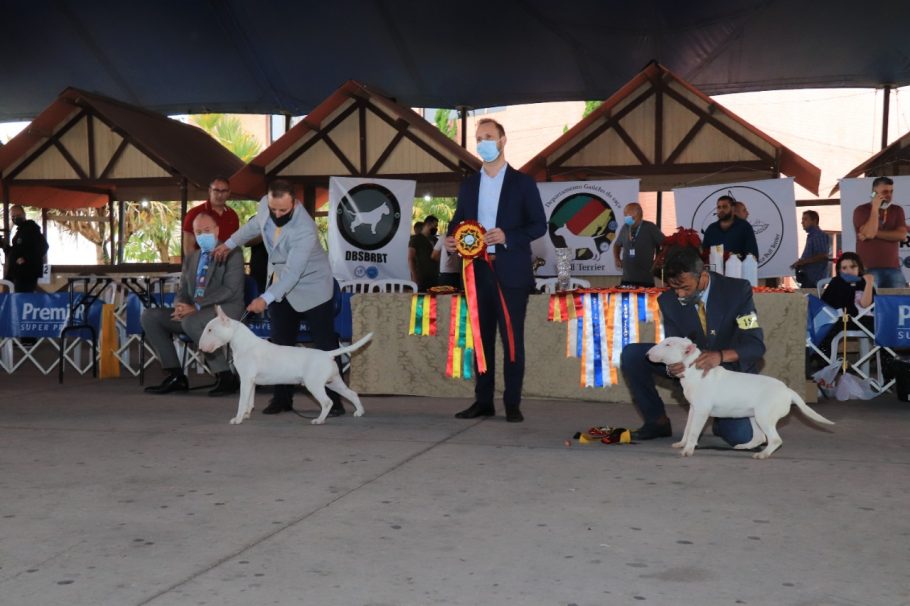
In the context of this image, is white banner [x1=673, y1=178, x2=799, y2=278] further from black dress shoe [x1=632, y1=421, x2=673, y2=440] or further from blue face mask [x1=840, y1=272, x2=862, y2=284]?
black dress shoe [x1=632, y1=421, x2=673, y2=440]

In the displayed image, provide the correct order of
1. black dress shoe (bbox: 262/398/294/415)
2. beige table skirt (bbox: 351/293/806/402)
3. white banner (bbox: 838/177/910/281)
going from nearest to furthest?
black dress shoe (bbox: 262/398/294/415)
beige table skirt (bbox: 351/293/806/402)
white banner (bbox: 838/177/910/281)

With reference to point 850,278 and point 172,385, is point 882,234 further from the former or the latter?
point 172,385

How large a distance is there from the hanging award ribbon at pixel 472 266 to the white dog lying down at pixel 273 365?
0.73m

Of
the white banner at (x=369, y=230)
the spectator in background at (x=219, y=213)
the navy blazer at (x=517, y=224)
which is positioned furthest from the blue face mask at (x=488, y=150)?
the white banner at (x=369, y=230)

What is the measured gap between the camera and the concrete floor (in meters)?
3.04

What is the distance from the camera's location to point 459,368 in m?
7.62

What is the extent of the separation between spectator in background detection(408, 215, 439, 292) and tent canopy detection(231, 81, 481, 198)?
1.99 m

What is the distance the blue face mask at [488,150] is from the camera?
21.6 ft

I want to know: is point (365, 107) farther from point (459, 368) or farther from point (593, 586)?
point (593, 586)

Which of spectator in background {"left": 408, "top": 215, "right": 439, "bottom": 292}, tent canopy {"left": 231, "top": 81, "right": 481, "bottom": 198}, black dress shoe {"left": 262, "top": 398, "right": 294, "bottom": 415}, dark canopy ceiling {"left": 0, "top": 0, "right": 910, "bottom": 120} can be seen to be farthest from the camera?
dark canopy ceiling {"left": 0, "top": 0, "right": 910, "bottom": 120}

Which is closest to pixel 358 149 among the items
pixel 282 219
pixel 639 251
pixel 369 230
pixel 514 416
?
pixel 369 230

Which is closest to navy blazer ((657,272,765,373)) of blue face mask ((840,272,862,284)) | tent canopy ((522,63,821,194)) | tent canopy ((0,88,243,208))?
blue face mask ((840,272,862,284))

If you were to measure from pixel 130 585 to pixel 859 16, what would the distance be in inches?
618

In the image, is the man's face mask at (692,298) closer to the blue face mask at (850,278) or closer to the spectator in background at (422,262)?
the blue face mask at (850,278)
